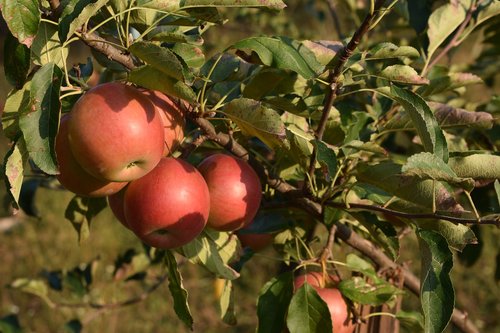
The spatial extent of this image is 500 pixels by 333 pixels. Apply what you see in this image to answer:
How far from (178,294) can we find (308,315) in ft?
0.57

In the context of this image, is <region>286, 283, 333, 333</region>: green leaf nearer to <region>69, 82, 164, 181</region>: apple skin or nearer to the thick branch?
the thick branch

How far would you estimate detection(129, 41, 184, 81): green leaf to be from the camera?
2.18 feet

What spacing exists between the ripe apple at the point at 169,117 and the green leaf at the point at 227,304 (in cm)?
28

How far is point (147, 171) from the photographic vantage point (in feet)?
2.61

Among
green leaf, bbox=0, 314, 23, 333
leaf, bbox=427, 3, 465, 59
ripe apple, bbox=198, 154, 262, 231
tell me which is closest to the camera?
ripe apple, bbox=198, 154, 262, 231

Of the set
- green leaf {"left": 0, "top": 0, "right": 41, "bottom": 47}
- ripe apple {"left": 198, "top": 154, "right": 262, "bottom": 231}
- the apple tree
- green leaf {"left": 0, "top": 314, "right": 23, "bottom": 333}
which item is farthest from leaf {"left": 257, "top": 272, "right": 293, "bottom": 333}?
green leaf {"left": 0, "top": 314, "right": 23, "bottom": 333}

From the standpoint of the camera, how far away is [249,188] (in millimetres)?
876

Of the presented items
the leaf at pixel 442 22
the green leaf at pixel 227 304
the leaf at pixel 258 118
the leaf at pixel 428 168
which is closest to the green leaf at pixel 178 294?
the green leaf at pixel 227 304

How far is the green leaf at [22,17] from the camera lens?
2.16ft

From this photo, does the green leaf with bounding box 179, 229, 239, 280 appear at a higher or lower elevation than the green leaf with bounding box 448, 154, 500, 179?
lower

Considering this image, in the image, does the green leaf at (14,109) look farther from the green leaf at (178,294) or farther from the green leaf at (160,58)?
the green leaf at (178,294)

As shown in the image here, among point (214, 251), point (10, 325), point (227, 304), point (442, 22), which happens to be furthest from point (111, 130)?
point (10, 325)

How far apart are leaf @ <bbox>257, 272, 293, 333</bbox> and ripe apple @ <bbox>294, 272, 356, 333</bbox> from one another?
0.09ft

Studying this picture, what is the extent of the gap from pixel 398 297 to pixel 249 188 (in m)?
0.34
